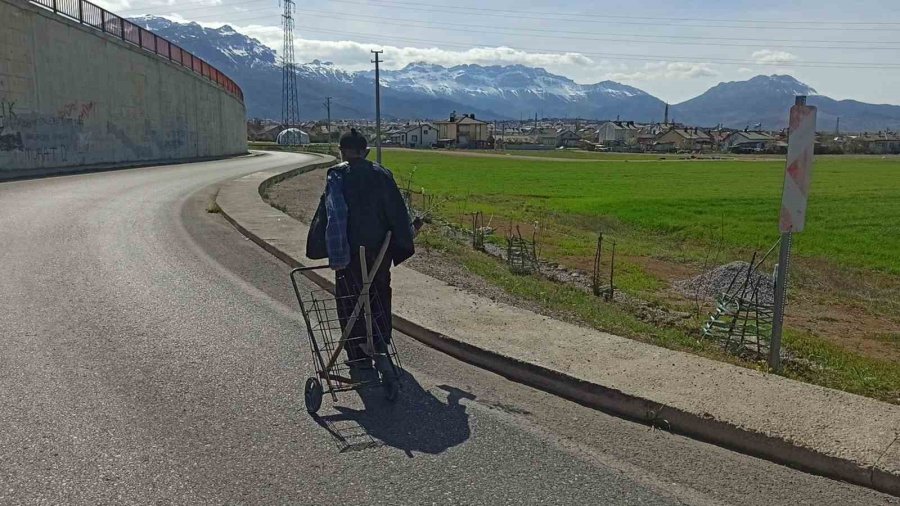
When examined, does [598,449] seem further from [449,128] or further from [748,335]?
[449,128]

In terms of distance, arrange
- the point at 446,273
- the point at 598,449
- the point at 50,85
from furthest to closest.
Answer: the point at 50,85 → the point at 446,273 → the point at 598,449

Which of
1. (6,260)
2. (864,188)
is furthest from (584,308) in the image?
(864,188)

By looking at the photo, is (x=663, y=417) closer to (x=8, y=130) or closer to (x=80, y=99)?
(x=8, y=130)

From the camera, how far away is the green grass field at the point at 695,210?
760 inches

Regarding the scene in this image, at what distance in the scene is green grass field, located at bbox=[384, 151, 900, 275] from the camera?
1930cm

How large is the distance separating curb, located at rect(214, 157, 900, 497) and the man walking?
0.99 metres

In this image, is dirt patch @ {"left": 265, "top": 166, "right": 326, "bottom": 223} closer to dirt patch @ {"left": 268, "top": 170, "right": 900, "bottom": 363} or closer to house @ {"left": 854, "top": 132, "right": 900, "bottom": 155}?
dirt patch @ {"left": 268, "top": 170, "right": 900, "bottom": 363}

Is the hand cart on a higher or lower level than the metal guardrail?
lower

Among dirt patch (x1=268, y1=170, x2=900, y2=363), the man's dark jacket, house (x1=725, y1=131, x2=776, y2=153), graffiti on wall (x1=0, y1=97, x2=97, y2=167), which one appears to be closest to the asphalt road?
the man's dark jacket

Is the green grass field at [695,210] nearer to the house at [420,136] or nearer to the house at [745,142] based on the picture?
the house at [745,142]

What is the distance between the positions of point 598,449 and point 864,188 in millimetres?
39946

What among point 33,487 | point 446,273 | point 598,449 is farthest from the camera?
point 446,273

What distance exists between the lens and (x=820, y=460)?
4199 mm

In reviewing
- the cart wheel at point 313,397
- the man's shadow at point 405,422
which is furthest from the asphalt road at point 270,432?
the cart wheel at point 313,397
